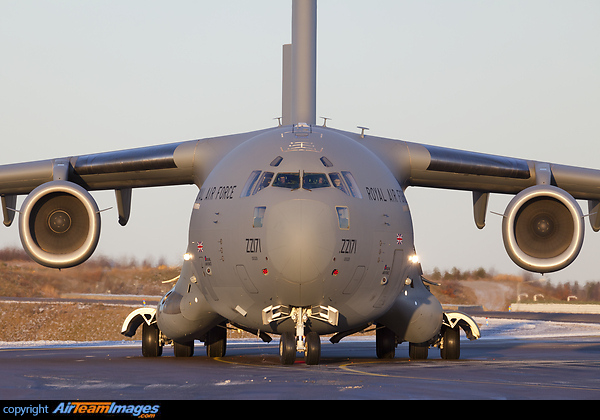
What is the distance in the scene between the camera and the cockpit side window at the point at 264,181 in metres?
11.3

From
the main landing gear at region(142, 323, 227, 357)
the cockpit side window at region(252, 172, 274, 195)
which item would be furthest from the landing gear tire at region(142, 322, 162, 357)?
the cockpit side window at region(252, 172, 274, 195)

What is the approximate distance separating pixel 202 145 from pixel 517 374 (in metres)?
6.36

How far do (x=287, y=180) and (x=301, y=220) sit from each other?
0.88 meters

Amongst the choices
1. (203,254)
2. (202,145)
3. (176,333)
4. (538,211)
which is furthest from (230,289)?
(538,211)

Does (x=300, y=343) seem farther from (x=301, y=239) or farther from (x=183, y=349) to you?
(x=183, y=349)

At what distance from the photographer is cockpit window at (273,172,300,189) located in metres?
11.1

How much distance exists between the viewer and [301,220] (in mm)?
10539

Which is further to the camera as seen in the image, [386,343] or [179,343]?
[386,343]

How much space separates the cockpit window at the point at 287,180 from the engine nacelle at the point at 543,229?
3910mm

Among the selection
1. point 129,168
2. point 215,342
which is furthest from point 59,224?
point 215,342

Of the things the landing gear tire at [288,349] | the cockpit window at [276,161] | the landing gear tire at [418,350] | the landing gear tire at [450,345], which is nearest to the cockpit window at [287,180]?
the cockpit window at [276,161]
